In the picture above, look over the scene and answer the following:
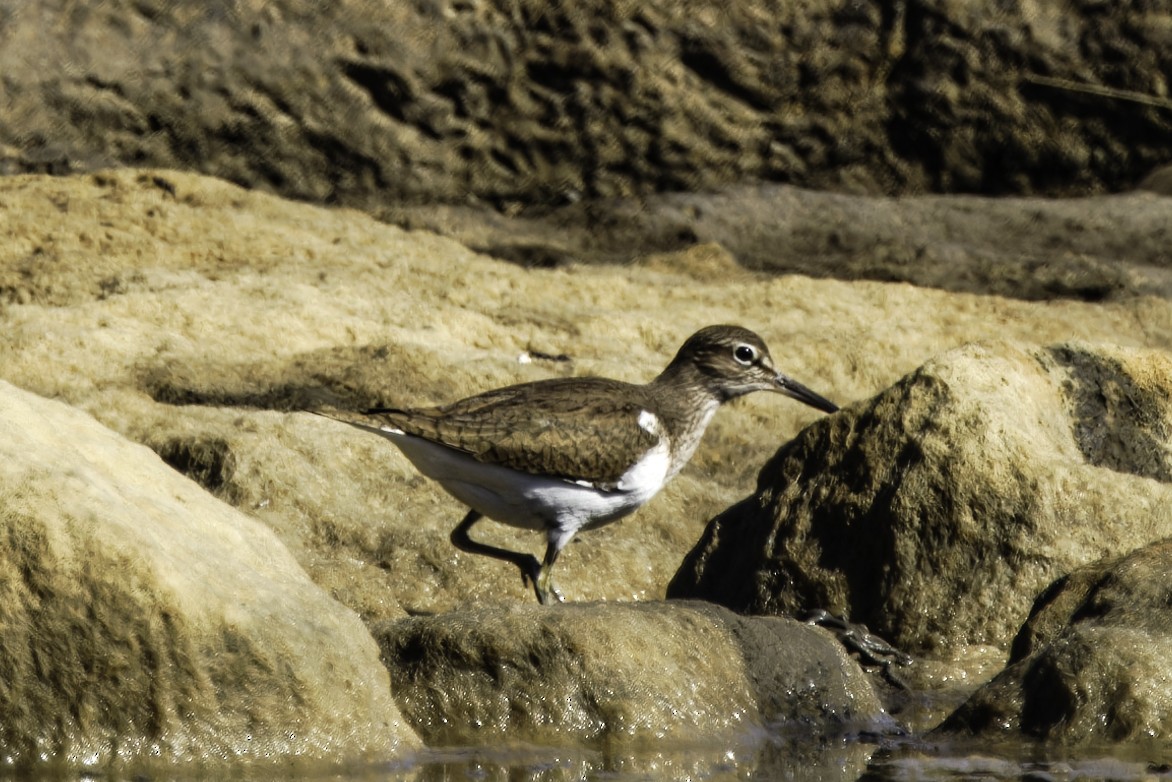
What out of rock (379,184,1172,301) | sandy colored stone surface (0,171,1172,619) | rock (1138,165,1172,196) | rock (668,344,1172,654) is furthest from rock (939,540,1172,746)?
rock (1138,165,1172,196)

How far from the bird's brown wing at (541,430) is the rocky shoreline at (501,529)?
2.14 ft

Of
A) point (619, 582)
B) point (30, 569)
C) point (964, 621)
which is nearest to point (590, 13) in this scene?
point (619, 582)

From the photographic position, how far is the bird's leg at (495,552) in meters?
7.34

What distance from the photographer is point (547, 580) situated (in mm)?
7328

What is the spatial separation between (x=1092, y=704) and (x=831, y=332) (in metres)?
4.62

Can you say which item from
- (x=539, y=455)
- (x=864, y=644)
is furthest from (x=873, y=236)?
(x=864, y=644)

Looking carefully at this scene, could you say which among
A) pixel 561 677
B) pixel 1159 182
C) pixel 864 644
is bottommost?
pixel 864 644

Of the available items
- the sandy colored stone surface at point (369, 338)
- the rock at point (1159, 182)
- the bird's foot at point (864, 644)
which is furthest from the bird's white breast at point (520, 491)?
the rock at point (1159, 182)

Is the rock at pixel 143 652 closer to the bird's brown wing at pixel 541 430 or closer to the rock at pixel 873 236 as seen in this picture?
the bird's brown wing at pixel 541 430

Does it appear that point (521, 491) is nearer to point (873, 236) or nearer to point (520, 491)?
point (520, 491)

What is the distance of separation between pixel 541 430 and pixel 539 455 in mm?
117

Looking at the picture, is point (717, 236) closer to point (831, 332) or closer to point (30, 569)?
point (831, 332)

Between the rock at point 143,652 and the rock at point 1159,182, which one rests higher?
the rock at point 1159,182

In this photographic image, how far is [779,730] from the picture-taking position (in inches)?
237
